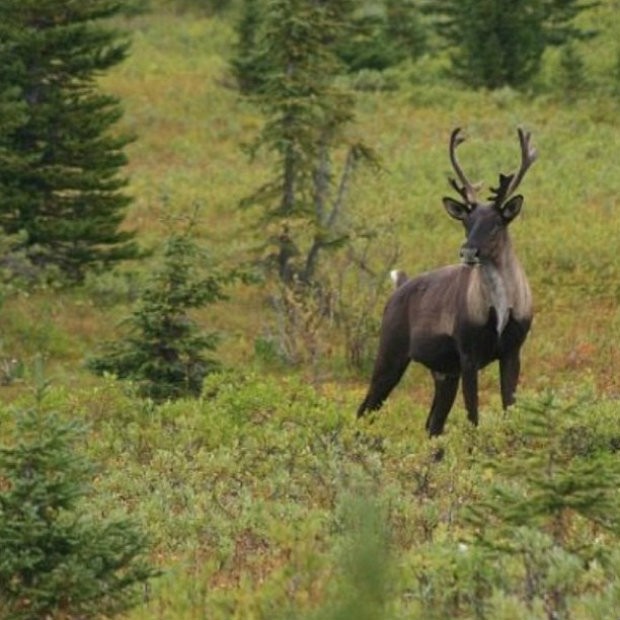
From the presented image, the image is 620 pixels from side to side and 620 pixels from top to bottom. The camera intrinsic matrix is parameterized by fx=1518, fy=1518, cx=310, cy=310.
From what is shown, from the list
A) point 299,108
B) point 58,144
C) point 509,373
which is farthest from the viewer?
point 58,144

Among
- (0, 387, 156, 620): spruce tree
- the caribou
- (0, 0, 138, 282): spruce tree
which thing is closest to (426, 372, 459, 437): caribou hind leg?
the caribou

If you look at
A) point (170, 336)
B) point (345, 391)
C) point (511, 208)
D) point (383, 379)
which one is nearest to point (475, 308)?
point (511, 208)

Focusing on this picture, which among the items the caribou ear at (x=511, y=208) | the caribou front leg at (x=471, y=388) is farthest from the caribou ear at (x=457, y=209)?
the caribou front leg at (x=471, y=388)

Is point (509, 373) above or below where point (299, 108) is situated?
below

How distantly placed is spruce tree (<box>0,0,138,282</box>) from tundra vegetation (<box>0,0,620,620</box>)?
0.80 m

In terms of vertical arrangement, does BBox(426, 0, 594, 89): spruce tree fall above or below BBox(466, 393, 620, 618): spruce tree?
below

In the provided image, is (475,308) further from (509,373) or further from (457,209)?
(457,209)

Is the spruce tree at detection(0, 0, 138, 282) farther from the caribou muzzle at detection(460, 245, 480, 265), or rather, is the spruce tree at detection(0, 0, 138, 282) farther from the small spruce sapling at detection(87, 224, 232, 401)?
the caribou muzzle at detection(460, 245, 480, 265)

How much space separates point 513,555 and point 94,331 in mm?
18163

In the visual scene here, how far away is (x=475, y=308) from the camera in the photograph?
42.2 ft

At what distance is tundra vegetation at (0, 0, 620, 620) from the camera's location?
6.37 meters

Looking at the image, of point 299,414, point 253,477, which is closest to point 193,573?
point 253,477

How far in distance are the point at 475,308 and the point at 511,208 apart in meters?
0.90

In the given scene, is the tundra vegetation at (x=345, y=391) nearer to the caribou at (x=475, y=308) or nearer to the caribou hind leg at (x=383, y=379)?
the caribou hind leg at (x=383, y=379)
